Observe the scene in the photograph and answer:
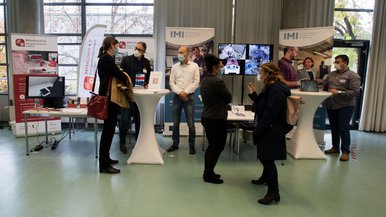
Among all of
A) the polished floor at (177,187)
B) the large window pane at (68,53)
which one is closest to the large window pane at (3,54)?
the large window pane at (68,53)

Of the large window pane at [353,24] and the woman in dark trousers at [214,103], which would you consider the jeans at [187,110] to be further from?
the large window pane at [353,24]

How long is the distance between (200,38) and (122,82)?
8.47ft

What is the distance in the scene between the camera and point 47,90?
4770 mm

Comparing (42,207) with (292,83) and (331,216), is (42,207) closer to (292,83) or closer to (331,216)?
(331,216)

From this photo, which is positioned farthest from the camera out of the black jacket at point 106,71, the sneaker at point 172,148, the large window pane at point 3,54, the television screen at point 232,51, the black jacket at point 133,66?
the large window pane at point 3,54

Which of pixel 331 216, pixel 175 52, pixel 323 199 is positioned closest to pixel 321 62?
pixel 175 52

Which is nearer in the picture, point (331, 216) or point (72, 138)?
point (331, 216)

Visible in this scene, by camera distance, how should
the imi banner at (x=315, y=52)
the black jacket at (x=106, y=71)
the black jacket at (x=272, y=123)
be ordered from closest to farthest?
the black jacket at (x=272, y=123)
the black jacket at (x=106, y=71)
the imi banner at (x=315, y=52)

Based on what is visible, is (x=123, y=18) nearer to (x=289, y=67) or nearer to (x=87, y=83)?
(x=87, y=83)

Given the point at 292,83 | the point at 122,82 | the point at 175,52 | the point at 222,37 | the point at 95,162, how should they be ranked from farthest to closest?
the point at 222,37 < the point at 175,52 < the point at 292,83 < the point at 95,162 < the point at 122,82

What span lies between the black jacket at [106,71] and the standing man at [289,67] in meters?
3.07

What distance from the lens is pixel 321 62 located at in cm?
549

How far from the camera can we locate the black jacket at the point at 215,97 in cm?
333

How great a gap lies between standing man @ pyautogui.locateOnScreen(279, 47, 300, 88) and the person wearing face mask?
25.7 inches
